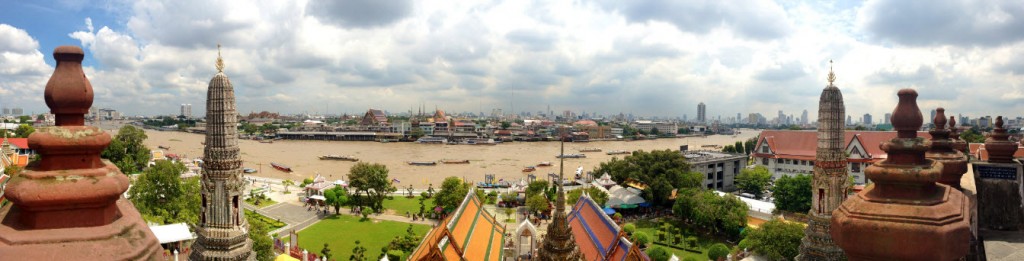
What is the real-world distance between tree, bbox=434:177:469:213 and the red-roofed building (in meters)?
26.4

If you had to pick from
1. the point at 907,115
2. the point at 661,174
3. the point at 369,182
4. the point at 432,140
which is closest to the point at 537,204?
the point at 661,174

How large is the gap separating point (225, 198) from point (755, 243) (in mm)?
16919

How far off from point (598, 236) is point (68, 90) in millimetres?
14765

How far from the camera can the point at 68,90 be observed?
7.02 ft

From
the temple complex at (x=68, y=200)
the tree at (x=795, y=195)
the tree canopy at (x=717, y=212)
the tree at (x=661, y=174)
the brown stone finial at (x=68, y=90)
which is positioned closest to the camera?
the temple complex at (x=68, y=200)

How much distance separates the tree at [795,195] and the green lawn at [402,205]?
2052cm

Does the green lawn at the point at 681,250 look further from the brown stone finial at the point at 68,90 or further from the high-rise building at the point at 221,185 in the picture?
the brown stone finial at the point at 68,90

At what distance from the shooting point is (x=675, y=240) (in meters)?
22.6

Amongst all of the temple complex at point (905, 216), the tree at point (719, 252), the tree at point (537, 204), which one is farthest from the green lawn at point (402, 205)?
the temple complex at point (905, 216)

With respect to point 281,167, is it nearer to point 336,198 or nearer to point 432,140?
point 336,198

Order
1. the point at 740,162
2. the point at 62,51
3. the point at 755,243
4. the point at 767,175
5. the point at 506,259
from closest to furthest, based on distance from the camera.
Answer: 1. the point at 62,51
2. the point at 755,243
3. the point at 506,259
4. the point at 767,175
5. the point at 740,162

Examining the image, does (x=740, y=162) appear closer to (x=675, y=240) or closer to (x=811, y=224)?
(x=675, y=240)

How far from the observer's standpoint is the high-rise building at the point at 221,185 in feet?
37.9

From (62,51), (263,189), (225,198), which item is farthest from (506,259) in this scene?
(263,189)
